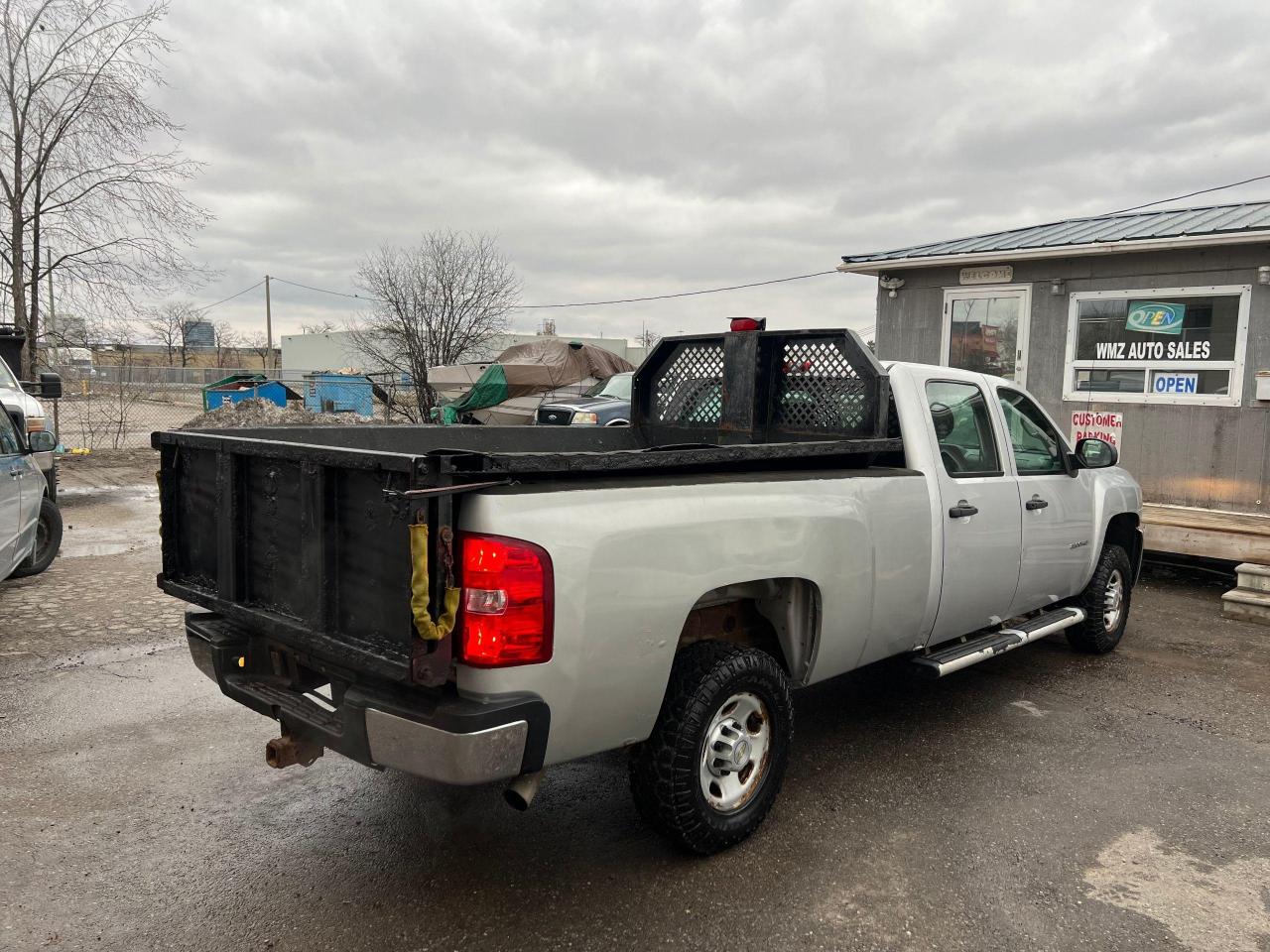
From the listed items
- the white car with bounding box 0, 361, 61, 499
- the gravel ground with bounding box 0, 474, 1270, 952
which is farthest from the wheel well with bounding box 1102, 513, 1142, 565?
the white car with bounding box 0, 361, 61, 499

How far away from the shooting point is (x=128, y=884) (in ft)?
10.2

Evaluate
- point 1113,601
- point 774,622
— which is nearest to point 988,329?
point 1113,601

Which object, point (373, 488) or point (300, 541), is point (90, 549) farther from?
point (373, 488)

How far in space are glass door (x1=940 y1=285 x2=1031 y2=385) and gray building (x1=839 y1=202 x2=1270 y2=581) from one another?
1 cm

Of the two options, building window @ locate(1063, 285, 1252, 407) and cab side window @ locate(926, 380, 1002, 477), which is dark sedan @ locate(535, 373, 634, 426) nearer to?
building window @ locate(1063, 285, 1252, 407)

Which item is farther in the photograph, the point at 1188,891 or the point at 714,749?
the point at 714,749

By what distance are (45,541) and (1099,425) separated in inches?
413

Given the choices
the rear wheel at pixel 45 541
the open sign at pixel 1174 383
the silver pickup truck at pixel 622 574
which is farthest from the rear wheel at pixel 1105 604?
the rear wheel at pixel 45 541

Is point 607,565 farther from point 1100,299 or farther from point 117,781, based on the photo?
point 1100,299

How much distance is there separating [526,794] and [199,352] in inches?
2933

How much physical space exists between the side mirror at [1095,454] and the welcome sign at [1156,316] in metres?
4.82

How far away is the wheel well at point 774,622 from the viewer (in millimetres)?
3520

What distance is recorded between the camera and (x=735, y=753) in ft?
11.0

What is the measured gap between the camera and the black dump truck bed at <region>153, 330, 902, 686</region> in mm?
2602
